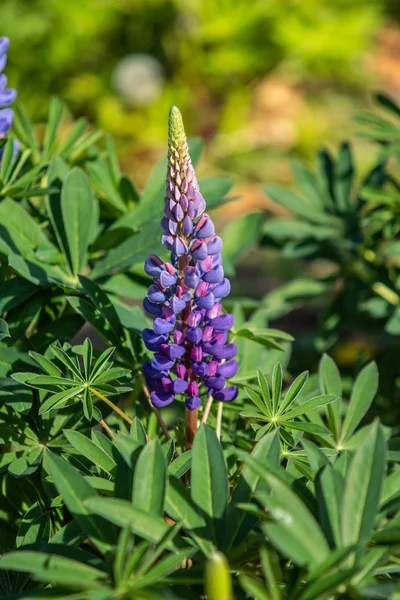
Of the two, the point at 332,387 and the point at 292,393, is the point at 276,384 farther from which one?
the point at 332,387

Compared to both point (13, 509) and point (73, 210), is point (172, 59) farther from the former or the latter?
point (13, 509)

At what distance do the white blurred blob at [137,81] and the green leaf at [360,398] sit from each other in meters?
3.81

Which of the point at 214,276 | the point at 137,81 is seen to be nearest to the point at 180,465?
the point at 214,276

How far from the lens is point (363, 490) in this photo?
3.05 ft

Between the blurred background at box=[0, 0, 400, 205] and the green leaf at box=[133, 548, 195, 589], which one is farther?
the blurred background at box=[0, 0, 400, 205]

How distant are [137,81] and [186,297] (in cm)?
395

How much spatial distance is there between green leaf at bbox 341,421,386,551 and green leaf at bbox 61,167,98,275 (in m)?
0.77

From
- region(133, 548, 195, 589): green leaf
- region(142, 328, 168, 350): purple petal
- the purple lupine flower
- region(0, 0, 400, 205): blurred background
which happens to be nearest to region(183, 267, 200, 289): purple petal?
the purple lupine flower

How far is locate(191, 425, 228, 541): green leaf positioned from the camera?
1003 mm

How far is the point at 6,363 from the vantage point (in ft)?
4.37

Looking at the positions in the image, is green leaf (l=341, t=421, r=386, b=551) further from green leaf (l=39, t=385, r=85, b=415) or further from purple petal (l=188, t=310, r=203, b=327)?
green leaf (l=39, t=385, r=85, b=415)

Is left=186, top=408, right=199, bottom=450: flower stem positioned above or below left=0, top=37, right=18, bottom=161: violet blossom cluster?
below

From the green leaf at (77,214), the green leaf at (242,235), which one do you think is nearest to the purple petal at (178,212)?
the green leaf at (77,214)

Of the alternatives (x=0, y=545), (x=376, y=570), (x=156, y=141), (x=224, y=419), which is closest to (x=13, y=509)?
(x=0, y=545)
